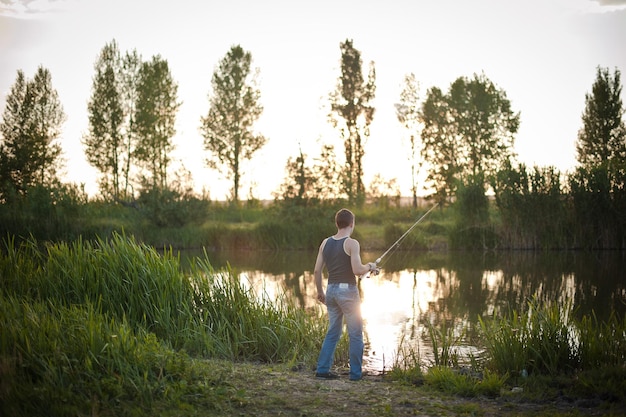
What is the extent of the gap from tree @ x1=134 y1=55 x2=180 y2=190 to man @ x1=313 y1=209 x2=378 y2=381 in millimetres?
35483

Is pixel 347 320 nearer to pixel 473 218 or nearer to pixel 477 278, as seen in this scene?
pixel 477 278

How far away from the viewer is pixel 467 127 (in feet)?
146

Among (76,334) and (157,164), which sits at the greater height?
(157,164)

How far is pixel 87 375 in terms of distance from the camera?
5414 millimetres

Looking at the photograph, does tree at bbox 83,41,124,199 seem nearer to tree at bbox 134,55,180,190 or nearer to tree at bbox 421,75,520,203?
tree at bbox 134,55,180,190

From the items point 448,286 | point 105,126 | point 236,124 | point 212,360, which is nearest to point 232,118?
point 236,124

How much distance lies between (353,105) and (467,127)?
8313 mm

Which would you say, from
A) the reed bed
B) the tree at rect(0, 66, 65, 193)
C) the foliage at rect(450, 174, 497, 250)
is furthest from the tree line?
the reed bed

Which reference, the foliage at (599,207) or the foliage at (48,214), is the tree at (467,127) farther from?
the foliage at (48,214)

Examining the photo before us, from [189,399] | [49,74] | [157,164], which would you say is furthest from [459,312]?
[49,74]

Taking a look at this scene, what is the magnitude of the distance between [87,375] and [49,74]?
42.0 metres

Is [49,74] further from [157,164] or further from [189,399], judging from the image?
[189,399]

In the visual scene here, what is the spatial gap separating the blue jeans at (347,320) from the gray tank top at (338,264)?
0.07 m

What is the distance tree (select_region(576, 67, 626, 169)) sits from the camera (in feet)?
146
